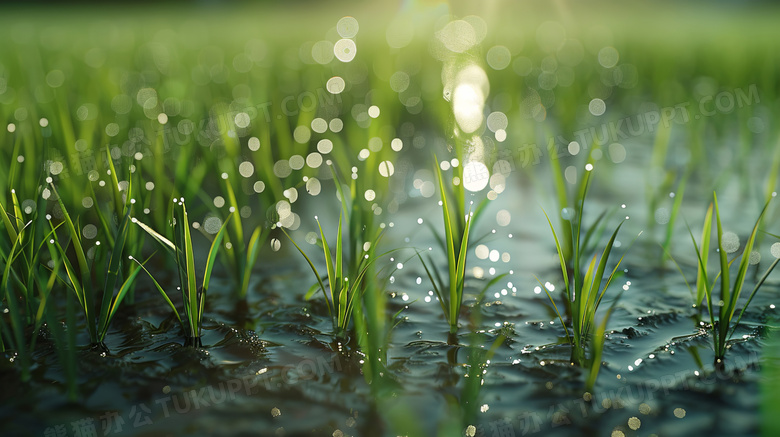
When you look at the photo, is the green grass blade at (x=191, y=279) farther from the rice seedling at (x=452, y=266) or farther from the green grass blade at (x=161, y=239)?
the rice seedling at (x=452, y=266)

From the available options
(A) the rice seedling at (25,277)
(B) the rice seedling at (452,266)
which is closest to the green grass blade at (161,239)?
(A) the rice seedling at (25,277)

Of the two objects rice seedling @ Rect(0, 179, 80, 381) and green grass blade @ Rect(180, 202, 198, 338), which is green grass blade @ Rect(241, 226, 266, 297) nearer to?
green grass blade @ Rect(180, 202, 198, 338)

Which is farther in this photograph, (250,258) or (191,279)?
(250,258)

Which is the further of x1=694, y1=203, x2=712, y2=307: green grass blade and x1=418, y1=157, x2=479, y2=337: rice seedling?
x1=694, y1=203, x2=712, y2=307: green grass blade

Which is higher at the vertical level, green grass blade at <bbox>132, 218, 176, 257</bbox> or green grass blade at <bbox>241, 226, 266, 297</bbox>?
green grass blade at <bbox>132, 218, 176, 257</bbox>

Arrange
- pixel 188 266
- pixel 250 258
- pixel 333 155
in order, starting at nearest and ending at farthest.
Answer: pixel 188 266 < pixel 250 258 < pixel 333 155

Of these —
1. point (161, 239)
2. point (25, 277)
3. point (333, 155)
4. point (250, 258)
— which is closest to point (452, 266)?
point (250, 258)

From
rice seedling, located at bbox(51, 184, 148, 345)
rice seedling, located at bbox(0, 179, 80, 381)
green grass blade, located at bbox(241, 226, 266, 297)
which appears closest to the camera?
rice seedling, located at bbox(0, 179, 80, 381)

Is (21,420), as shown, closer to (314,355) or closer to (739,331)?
(314,355)

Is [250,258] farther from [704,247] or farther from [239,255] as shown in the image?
[704,247]

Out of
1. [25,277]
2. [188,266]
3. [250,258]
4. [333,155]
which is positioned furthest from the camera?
[333,155]

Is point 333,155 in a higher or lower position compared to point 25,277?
higher

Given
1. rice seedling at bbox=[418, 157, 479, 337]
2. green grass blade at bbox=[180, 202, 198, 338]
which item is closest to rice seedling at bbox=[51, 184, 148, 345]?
green grass blade at bbox=[180, 202, 198, 338]

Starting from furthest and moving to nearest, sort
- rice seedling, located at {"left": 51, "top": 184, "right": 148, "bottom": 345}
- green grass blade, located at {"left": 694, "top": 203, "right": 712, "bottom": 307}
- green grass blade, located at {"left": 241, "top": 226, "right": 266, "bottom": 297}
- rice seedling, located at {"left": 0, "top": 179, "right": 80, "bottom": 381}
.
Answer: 1. green grass blade, located at {"left": 241, "top": 226, "right": 266, "bottom": 297}
2. green grass blade, located at {"left": 694, "top": 203, "right": 712, "bottom": 307}
3. rice seedling, located at {"left": 51, "top": 184, "right": 148, "bottom": 345}
4. rice seedling, located at {"left": 0, "top": 179, "right": 80, "bottom": 381}
